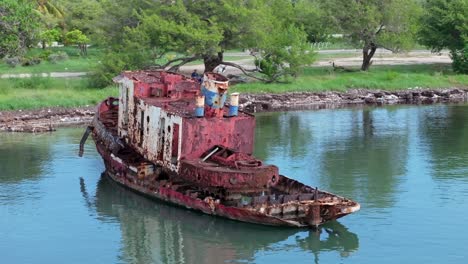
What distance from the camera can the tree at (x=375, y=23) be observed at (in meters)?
60.0

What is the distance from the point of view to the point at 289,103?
52.3m

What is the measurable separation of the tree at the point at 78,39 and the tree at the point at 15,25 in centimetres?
1991

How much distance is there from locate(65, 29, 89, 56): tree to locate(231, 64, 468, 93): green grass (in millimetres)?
18845

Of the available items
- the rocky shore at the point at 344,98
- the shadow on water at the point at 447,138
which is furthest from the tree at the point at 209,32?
the shadow on water at the point at 447,138

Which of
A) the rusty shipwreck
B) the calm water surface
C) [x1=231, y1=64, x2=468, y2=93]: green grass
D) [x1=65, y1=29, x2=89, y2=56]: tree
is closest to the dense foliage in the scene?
[x1=231, y1=64, x2=468, y2=93]: green grass

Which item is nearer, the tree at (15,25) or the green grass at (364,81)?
the tree at (15,25)

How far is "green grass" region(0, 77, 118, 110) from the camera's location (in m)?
46.0

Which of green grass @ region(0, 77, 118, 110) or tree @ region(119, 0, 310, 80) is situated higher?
tree @ region(119, 0, 310, 80)

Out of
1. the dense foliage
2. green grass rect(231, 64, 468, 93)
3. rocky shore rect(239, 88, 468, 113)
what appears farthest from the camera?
green grass rect(231, 64, 468, 93)

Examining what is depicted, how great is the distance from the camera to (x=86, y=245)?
24234 millimetres

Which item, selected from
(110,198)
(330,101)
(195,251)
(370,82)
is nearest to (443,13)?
(370,82)

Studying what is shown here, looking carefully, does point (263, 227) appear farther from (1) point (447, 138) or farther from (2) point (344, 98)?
(2) point (344, 98)

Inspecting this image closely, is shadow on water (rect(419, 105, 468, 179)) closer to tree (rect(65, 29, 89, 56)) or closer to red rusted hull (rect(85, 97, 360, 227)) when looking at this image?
red rusted hull (rect(85, 97, 360, 227))

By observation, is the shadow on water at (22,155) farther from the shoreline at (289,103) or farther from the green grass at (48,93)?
A: the green grass at (48,93)
